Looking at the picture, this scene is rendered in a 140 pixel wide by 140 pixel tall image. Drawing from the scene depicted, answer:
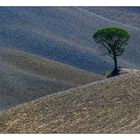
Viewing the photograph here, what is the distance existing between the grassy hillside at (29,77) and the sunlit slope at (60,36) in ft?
21.6

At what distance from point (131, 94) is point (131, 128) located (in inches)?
221

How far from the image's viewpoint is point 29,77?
1793 inches

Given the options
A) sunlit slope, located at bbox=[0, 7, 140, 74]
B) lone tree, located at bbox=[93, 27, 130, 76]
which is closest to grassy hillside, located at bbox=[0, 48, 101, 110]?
lone tree, located at bbox=[93, 27, 130, 76]

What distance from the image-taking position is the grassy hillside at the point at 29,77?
124 feet

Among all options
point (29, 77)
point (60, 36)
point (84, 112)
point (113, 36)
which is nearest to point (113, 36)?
point (113, 36)

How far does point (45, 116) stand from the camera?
71.8 feet

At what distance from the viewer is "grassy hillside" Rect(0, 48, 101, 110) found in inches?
1489

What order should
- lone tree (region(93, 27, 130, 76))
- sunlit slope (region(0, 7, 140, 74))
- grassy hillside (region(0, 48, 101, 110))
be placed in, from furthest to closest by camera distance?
sunlit slope (region(0, 7, 140, 74)) < lone tree (region(93, 27, 130, 76)) < grassy hillside (region(0, 48, 101, 110))

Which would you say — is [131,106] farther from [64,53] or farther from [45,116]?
[64,53]

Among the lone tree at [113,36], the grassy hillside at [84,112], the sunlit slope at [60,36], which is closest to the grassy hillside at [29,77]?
the lone tree at [113,36]

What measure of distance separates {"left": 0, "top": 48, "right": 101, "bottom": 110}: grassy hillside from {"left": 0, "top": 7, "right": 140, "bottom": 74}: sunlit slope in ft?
21.6

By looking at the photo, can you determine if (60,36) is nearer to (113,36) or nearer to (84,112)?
(113,36)

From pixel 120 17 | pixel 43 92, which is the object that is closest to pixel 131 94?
pixel 43 92

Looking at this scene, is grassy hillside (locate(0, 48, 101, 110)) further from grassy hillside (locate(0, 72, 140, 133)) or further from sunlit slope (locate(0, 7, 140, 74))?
grassy hillside (locate(0, 72, 140, 133))
